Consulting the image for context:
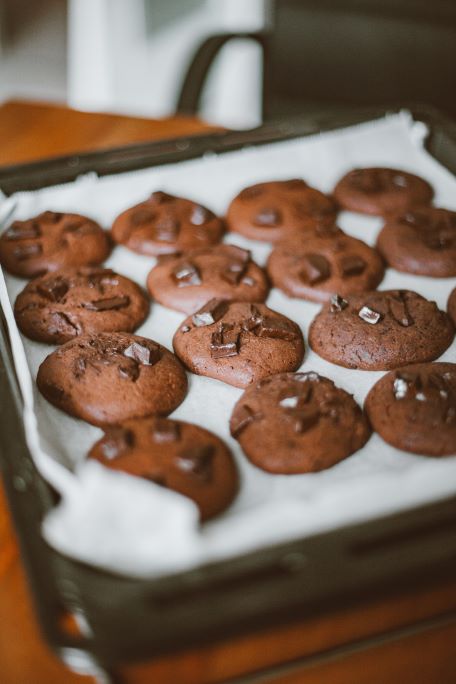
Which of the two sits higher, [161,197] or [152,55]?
[161,197]

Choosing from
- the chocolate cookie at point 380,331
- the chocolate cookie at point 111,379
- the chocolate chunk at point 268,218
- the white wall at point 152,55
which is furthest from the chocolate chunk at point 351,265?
the white wall at point 152,55

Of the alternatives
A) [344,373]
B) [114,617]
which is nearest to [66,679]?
[114,617]

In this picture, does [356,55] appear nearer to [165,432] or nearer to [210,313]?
[210,313]

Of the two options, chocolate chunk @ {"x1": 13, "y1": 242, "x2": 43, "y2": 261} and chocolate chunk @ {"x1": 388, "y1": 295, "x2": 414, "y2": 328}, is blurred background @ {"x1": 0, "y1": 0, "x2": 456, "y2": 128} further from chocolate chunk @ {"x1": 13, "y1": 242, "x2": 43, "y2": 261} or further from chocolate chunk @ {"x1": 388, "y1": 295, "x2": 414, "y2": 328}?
chocolate chunk @ {"x1": 388, "y1": 295, "x2": 414, "y2": 328}

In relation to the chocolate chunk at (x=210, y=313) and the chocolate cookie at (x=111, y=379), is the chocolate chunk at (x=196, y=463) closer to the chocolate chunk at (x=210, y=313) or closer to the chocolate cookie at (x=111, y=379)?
the chocolate cookie at (x=111, y=379)

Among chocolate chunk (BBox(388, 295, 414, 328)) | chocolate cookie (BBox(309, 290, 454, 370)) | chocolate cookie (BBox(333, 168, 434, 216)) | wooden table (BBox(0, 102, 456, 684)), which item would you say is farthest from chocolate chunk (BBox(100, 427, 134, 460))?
chocolate cookie (BBox(333, 168, 434, 216))

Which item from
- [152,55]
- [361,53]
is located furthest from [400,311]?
[152,55]
